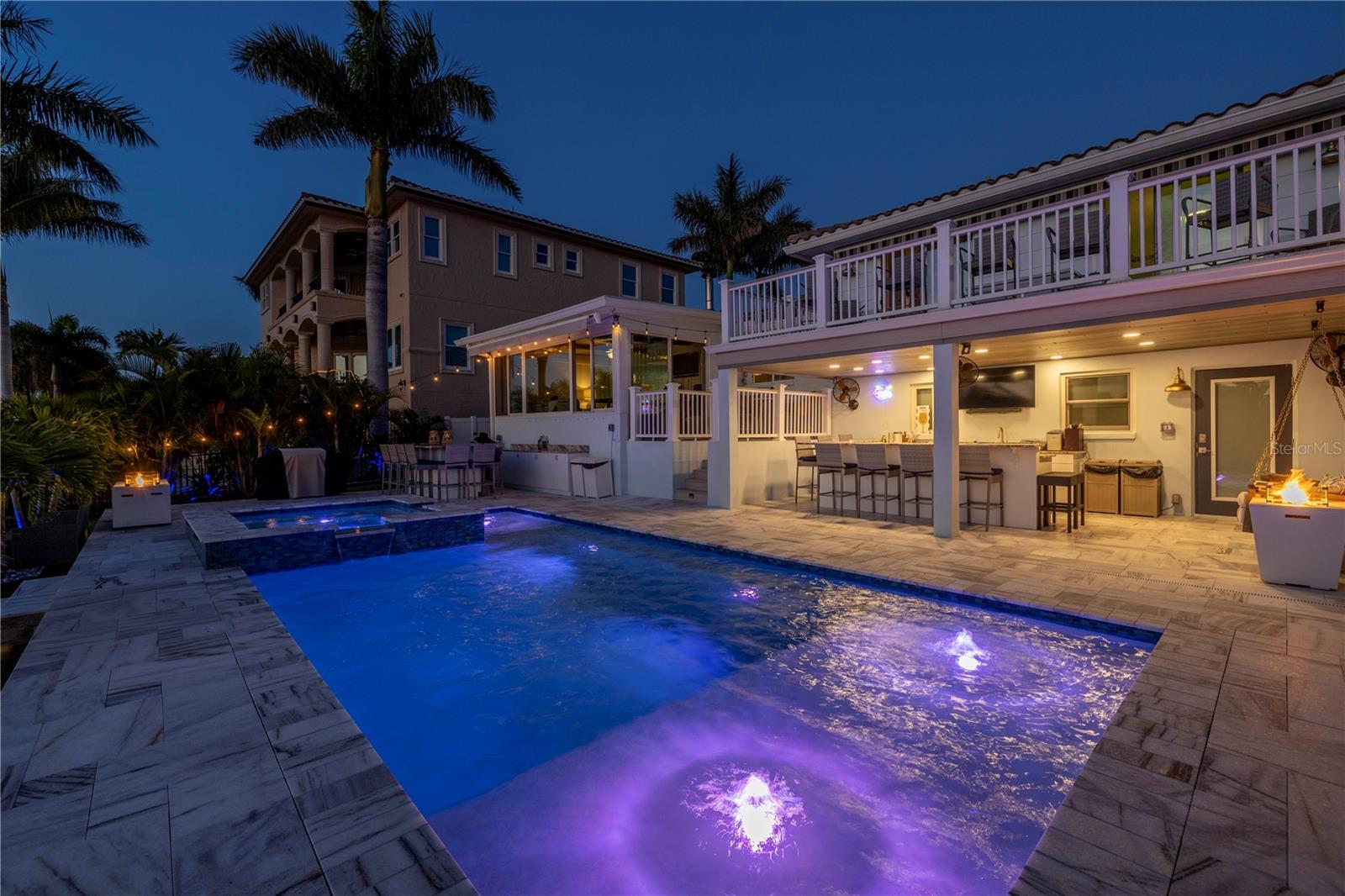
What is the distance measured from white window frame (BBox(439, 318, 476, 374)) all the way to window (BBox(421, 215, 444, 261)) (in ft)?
5.90

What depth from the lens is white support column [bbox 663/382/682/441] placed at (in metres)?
11.7

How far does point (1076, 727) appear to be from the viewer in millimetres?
3287

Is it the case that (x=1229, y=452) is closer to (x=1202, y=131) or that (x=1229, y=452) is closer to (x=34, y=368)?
(x=1202, y=131)

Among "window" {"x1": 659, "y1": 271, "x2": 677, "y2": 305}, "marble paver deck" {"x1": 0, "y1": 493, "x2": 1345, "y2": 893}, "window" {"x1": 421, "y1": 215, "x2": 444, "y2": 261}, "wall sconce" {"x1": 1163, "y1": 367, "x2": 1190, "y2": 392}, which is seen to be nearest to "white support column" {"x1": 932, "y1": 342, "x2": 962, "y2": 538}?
"marble paver deck" {"x1": 0, "y1": 493, "x2": 1345, "y2": 893}

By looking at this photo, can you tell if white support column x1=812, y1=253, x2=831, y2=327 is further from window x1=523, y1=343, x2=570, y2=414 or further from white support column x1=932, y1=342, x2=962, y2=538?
window x1=523, y1=343, x2=570, y2=414

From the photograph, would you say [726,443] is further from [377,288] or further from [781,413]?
[377,288]

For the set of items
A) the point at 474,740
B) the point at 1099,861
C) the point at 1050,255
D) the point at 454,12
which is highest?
the point at 454,12

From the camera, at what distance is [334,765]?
94.7 inches

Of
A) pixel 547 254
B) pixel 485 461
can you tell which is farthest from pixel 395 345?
pixel 485 461

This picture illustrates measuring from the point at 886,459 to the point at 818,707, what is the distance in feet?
21.1

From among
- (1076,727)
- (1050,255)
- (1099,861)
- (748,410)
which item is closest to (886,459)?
(748,410)

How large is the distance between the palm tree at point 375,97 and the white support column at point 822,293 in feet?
31.3

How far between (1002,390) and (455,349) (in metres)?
14.6

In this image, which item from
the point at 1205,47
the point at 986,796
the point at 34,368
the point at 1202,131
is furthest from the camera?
the point at 1205,47
